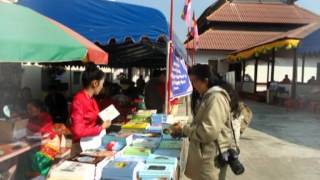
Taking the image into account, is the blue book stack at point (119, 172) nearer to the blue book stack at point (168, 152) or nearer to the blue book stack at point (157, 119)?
the blue book stack at point (168, 152)

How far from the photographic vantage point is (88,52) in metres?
5.84

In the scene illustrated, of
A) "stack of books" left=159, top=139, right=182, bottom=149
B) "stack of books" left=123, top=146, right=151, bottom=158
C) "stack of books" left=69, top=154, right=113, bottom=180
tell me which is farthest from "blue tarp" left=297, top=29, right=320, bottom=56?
"stack of books" left=69, top=154, right=113, bottom=180

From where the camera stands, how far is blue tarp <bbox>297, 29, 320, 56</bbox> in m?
18.1

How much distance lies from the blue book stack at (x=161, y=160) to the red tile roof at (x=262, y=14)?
130ft

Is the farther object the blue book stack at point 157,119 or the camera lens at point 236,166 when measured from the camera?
the blue book stack at point 157,119

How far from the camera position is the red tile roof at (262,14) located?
145 feet

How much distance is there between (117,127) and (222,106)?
106 inches

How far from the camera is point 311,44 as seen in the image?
1878cm

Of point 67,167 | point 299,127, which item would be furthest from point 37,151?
point 299,127

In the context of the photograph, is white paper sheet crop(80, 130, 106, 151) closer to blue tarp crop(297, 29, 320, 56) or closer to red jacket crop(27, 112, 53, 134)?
red jacket crop(27, 112, 53, 134)

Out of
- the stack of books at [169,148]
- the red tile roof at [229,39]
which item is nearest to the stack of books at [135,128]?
the stack of books at [169,148]

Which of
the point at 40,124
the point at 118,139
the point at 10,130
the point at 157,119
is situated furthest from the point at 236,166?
the point at 40,124

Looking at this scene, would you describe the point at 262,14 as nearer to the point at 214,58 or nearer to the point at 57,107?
the point at 214,58

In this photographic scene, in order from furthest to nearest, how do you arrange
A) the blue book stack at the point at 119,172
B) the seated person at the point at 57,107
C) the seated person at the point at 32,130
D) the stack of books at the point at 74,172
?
the seated person at the point at 57,107, the seated person at the point at 32,130, the blue book stack at the point at 119,172, the stack of books at the point at 74,172
